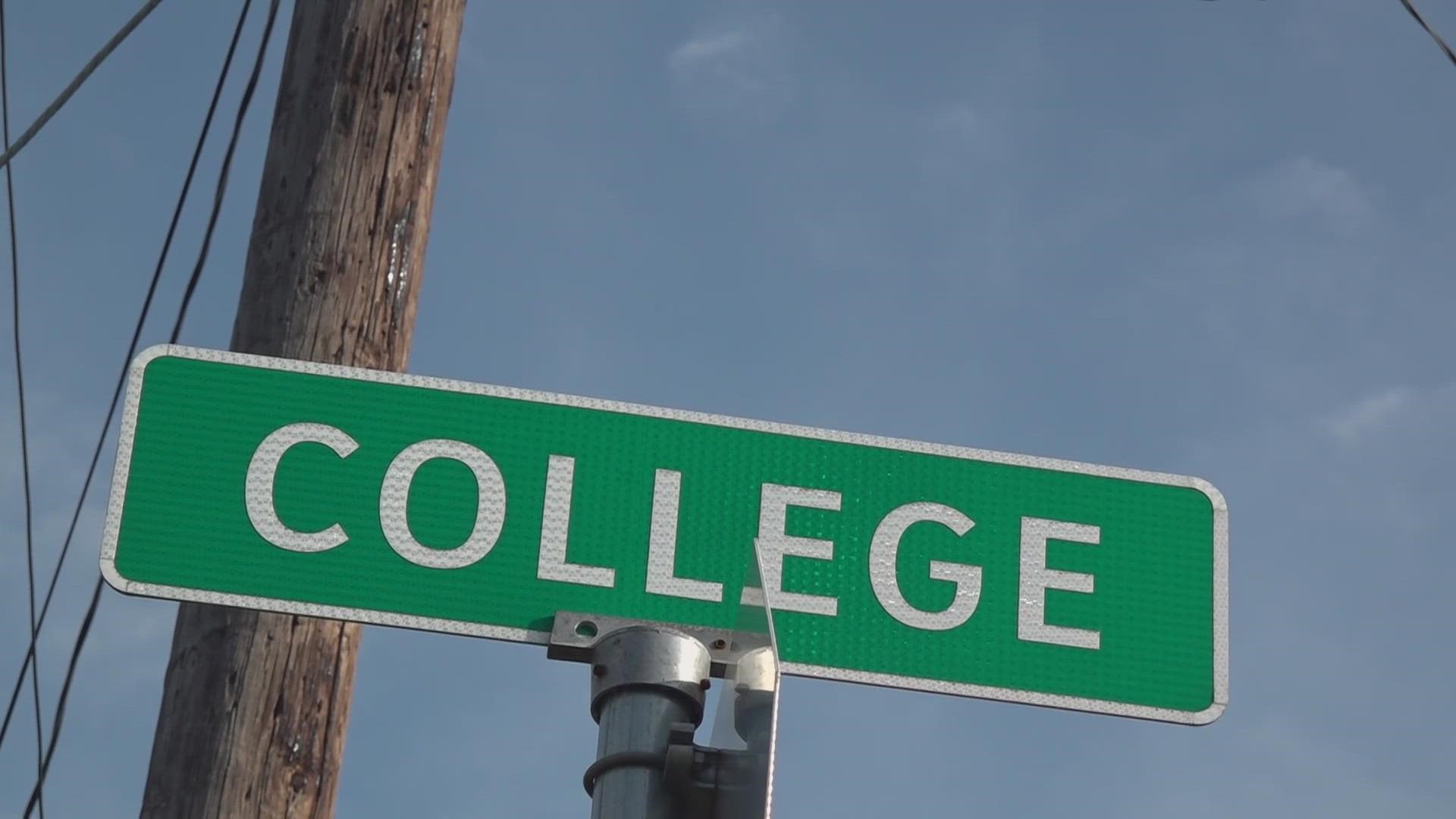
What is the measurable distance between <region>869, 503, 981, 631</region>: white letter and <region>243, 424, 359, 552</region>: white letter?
0.67m

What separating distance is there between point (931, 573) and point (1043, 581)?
0.15 meters

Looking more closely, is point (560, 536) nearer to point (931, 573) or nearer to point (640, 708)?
point (640, 708)

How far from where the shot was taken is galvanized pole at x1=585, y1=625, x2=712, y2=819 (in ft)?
5.79

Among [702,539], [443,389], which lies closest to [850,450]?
[702,539]

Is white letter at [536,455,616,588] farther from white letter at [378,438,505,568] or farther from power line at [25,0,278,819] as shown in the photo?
power line at [25,0,278,819]

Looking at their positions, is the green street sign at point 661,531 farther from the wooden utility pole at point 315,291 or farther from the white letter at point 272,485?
the wooden utility pole at point 315,291

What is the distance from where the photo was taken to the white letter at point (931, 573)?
6.89ft

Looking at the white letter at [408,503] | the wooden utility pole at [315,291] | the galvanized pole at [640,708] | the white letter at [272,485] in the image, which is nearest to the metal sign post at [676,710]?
the galvanized pole at [640,708]

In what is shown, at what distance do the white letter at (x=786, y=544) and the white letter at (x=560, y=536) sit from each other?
0.20m

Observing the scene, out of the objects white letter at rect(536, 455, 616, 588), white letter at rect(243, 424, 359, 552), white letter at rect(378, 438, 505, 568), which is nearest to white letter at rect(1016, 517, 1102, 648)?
white letter at rect(536, 455, 616, 588)

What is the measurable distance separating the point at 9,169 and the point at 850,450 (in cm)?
336

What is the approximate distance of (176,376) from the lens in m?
2.17

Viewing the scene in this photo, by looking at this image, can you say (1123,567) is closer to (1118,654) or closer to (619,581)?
(1118,654)

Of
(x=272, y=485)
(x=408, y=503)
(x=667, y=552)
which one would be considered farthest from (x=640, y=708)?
(x=272, y=485)
